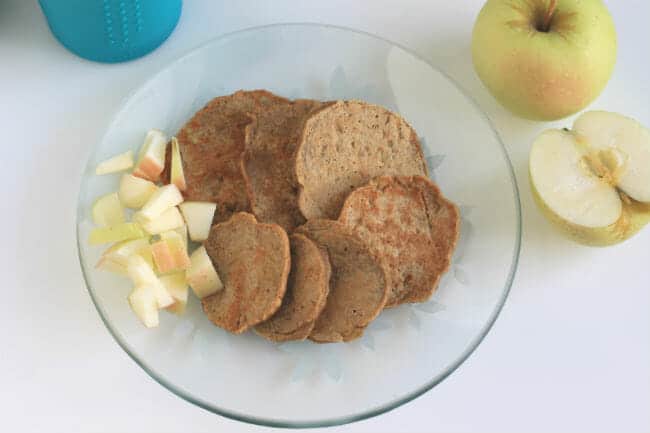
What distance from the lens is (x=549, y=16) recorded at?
1.27 m

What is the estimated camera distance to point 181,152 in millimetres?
1235

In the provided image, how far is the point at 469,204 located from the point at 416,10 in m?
0.42

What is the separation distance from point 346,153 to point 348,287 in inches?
8.3

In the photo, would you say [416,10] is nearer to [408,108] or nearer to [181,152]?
[408,108]

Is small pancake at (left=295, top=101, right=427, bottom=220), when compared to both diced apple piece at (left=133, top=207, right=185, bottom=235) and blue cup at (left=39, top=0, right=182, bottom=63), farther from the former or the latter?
blue cup at (left=39, top=0, right=182, bottom=63)

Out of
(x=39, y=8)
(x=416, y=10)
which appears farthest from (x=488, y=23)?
(x=39, y=8)

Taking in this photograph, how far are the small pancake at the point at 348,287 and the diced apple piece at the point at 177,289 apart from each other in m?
0.19

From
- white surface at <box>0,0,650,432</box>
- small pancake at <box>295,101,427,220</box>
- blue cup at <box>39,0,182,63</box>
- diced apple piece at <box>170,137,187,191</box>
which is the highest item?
Result: blue cup at <box>39,0,182,63</box>

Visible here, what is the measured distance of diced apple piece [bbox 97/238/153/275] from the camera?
113cm

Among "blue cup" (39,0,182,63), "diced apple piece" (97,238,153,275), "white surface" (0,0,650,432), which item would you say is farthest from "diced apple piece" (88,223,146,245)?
"blue cup" (39,0,182,63)

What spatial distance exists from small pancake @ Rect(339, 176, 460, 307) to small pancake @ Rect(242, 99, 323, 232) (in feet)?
0.30

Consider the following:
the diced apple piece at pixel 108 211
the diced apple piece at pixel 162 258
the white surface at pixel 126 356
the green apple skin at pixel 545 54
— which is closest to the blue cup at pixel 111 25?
the white surface at pixel 126 356

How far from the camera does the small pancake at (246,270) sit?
1.10 m

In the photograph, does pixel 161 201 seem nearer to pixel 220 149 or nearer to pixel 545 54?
pixel 220 149
